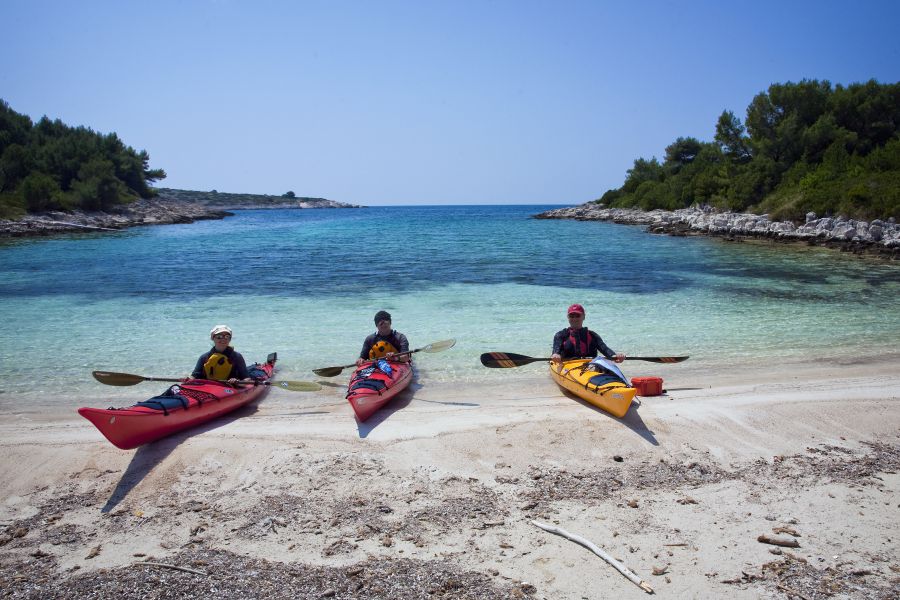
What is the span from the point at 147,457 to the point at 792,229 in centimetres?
3592

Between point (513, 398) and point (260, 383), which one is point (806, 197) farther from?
point (260, 383)

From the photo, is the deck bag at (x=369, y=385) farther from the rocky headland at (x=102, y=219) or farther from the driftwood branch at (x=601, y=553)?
the rocky headland at (x=102, y=219)

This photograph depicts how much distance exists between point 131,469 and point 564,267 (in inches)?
810

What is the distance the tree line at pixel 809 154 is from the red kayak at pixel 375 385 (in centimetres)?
3036

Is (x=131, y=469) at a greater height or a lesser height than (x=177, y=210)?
lesser

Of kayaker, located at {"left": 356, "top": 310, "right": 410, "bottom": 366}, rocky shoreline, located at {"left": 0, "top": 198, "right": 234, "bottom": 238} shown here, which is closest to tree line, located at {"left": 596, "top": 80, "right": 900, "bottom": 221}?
kayaker, located at {"left": 356, "top": 310, "right": 410, "bottom": 366}

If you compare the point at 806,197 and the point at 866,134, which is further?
the point at 866,134

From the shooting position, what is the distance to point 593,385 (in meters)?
6.95

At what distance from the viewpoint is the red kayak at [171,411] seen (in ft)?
17.7

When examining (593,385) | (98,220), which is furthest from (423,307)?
(98,220)

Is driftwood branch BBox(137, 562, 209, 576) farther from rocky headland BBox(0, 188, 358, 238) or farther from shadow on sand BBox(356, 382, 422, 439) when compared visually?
rocky headland BBox(0, 188, 358, 238)

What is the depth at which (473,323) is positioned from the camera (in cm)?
1289

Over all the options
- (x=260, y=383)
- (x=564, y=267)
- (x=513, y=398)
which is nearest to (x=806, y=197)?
(x=564, y=267)

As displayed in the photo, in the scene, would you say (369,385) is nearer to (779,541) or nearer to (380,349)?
(380,349)
